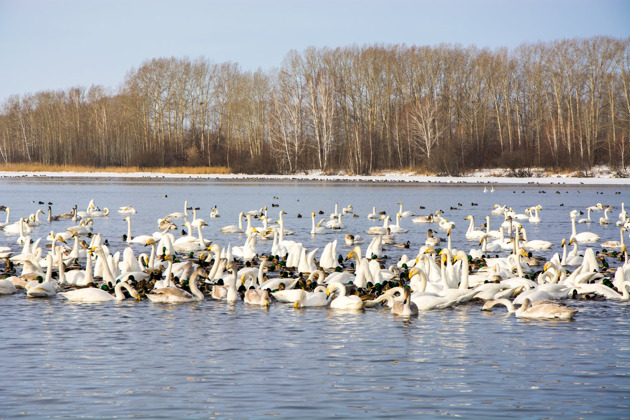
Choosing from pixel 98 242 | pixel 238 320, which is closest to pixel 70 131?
pixel 98 242

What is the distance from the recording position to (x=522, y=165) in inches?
2499

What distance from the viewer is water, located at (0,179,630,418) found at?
24.8ft

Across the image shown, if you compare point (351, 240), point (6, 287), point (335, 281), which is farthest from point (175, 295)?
point (351, 240)

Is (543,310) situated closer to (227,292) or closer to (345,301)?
(345,301)

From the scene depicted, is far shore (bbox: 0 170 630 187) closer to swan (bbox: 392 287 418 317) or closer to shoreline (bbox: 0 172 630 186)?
shoreline (bbox: 0 172 630 186)

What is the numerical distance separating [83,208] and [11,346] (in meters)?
29.4

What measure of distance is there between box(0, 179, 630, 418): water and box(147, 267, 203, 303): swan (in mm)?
173

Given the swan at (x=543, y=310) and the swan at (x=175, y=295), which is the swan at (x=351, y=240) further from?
the swan at (x=543, y=310)

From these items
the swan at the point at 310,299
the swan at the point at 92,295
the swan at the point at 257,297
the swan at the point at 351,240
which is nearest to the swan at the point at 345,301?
the swan at the point at 310,299

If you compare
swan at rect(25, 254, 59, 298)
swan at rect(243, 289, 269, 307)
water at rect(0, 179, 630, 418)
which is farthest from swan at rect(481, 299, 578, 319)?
swan at rect(25, 254, 59, 298)

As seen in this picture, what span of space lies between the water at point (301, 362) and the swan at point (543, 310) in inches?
7.9

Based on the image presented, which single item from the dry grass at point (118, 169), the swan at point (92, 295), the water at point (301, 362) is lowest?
the water at point (301, 362)

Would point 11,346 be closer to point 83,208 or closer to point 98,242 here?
point 98,242

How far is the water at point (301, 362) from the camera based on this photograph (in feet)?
24.8
